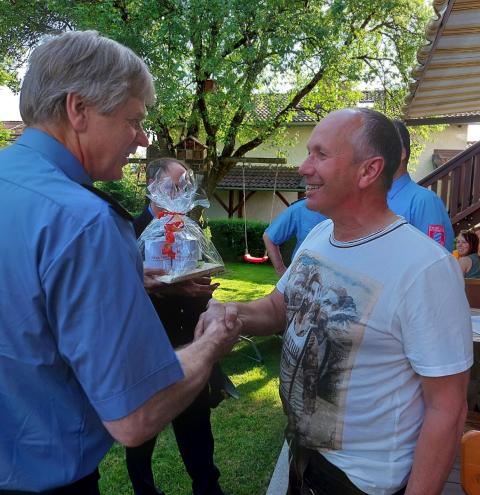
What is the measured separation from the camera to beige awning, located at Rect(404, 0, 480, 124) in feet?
9.70

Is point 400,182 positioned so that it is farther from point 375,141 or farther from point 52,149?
point 52,149

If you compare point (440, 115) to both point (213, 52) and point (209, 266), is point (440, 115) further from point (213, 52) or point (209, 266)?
point (209, 266)

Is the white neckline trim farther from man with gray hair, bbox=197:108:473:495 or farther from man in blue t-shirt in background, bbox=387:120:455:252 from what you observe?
man in blue t-shirt in background, bbox=387:120:455:252

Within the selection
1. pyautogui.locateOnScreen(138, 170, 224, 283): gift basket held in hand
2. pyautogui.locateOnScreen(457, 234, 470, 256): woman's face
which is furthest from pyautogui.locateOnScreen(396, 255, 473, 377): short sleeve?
pyautogui.locateOnScreen(457, 234, 470, 256): woman's face

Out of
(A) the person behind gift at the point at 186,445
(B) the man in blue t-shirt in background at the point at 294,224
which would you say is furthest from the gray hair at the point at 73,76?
(B) the man in blue t-shirt in background at the point at 294,224

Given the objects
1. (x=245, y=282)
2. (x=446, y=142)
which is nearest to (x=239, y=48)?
(x=245, y=282)

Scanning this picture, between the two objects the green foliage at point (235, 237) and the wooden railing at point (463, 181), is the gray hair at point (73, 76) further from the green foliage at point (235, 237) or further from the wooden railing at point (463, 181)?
the green foliage at point (235, 237)

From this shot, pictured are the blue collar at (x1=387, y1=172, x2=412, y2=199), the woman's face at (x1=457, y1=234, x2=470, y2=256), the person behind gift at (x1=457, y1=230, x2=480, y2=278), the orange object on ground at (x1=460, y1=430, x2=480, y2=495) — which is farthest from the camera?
the woman's face at (x1=457, y1=234, x2=470, y2=256)

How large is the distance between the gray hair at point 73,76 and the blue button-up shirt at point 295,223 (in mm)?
3760

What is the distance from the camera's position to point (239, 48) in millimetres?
10320

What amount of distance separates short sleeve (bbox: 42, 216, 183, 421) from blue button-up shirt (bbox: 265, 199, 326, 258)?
152 inches

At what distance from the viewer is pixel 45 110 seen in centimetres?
127

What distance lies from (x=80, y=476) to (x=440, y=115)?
296 inches

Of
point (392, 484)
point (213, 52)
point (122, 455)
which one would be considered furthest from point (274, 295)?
point (213, 52)
